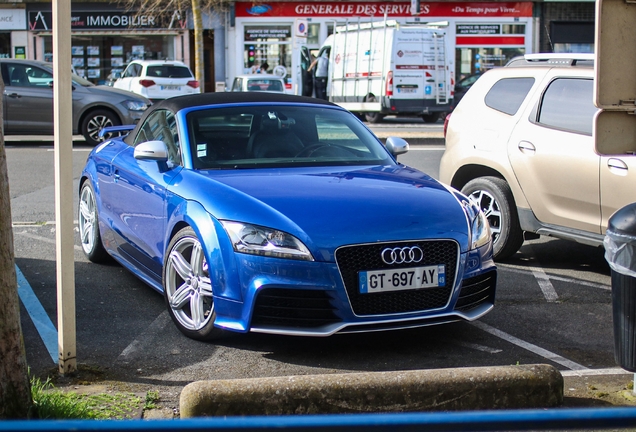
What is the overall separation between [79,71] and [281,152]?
29.4 m

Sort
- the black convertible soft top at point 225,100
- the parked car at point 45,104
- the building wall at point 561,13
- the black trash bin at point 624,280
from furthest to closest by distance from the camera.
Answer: the building wall at point 561,13 < the parked car at point 45,104 < the black convertible soft top at point 225,100 < the black trash bin at point 624,280

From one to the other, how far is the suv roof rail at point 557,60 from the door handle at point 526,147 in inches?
→ 28.8

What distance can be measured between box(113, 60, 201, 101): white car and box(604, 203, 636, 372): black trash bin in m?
20.0

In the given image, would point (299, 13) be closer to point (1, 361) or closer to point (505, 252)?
point (505, 252)

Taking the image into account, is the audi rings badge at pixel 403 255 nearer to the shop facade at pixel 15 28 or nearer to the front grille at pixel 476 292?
the front grille at pixel 476 292

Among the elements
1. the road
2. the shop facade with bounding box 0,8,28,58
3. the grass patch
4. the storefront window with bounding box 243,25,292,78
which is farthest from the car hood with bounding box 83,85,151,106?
the shop facade with bounding box 0,8,28,58

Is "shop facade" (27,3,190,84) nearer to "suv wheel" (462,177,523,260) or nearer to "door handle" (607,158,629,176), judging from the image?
"suv wheel" (462,177,523,260)

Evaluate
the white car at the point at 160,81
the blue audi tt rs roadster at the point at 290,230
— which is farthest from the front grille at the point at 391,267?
the white car at the point at 160,81

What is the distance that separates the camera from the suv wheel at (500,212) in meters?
6.99

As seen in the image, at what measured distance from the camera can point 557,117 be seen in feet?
22.0

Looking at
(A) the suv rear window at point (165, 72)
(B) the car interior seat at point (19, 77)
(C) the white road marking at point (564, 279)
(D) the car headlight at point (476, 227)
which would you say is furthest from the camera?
(A) the suv rear window at point (165, 72)

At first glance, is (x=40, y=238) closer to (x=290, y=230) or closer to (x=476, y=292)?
(x=290, y=230)

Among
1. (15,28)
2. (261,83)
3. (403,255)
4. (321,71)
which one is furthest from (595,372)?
(15,28)

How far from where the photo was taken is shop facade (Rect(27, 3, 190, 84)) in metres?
33.1
